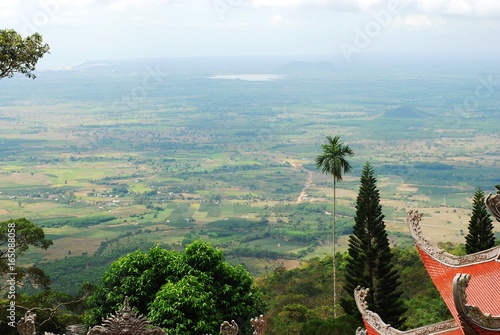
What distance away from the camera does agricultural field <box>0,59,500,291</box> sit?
65.3 metres

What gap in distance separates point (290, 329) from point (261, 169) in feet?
284

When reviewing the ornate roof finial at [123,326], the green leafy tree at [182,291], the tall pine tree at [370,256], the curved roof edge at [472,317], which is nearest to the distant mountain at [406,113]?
the tall pine tree at [370,256]

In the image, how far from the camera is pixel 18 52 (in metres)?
14.2

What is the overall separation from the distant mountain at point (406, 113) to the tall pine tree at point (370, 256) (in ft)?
479

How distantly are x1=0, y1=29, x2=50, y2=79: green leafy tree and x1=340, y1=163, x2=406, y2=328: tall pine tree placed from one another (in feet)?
36.3

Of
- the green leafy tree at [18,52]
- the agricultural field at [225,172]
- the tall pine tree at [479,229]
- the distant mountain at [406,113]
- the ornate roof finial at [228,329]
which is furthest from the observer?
the distant mountain at [406,113]

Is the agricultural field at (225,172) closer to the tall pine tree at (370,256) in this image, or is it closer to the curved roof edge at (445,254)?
the tall pine tree at (370,256)

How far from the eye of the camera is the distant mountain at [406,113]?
164125mm

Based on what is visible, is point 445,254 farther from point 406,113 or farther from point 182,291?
point 406,113

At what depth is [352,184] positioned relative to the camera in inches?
3789

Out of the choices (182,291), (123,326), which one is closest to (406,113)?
(182,291)

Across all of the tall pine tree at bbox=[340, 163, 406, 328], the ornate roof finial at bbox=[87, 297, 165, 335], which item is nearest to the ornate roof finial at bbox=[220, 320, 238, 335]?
the ornate roof finial at bbox=[87, 297, 165, 335]

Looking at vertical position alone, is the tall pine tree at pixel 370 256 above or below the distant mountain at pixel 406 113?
below

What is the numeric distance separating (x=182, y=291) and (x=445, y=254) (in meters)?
6.37
